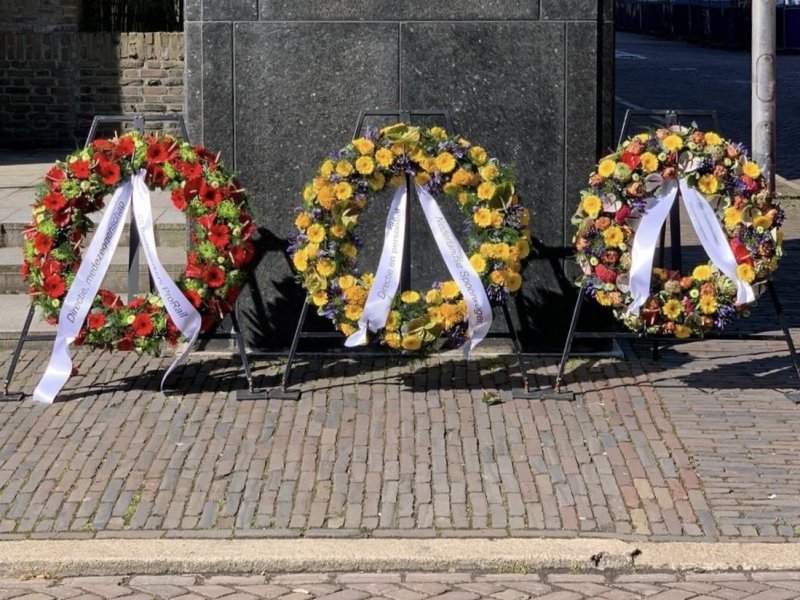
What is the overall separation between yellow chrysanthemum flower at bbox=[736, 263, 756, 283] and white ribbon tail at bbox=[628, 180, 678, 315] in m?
0.44

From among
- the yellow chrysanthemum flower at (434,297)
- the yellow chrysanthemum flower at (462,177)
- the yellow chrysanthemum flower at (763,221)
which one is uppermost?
the yellow chrysanthemum flower at (462,177)

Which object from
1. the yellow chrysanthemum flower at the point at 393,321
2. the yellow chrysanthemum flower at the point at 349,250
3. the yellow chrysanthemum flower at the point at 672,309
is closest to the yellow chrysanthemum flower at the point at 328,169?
the yellow chrysanthemum flower at the point at 349,250

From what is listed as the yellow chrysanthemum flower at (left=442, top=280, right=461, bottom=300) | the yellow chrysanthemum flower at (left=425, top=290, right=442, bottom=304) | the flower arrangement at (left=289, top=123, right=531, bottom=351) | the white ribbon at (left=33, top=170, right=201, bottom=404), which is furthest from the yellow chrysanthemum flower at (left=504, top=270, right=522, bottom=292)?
the white ribbon at (left=33, top=170, right=201, bottom=404)

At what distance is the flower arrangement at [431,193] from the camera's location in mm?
8117

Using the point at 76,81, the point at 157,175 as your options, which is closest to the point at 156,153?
the point at 157,175

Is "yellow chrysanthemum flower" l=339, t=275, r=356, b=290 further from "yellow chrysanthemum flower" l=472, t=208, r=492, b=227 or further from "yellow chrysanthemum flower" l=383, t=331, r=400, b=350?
"yellow chrysanthemum flower" l=472, t=208, r=492, b=227

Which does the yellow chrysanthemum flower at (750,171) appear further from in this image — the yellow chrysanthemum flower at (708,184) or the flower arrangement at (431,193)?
the flower arrangement at (431,193)

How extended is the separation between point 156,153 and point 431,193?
1.44m

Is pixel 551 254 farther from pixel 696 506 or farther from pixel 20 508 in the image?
pixel 20 508

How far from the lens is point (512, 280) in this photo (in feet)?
26.9

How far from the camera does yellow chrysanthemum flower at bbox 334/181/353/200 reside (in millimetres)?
8078

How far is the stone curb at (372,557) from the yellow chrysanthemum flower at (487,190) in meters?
2.39

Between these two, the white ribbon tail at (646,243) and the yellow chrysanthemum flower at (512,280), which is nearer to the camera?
the white ribbon tail at (646,243)

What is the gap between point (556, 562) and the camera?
606 cm
